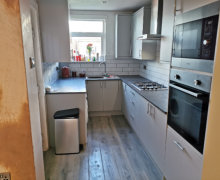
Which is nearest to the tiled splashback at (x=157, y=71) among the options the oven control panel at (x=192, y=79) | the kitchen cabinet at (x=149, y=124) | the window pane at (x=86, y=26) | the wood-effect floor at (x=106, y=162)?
the kitchen cabinet at (x=149, y=124)

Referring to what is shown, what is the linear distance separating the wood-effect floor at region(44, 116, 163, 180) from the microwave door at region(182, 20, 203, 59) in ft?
5.03

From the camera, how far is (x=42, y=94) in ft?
8.52

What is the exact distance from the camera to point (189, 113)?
1.52 meters

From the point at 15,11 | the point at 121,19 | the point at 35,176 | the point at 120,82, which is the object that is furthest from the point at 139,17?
the point at 35,176

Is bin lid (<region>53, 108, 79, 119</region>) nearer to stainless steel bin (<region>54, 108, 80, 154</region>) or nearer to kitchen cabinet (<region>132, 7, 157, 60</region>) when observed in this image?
stainless steel bin (<region>54, 108, 80, 154</region>)

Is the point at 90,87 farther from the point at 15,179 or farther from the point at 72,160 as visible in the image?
the point at 15,179

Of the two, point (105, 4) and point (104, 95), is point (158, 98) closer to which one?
point (104, 95)

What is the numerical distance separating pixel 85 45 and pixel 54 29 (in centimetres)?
160

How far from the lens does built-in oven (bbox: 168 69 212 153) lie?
1316mm

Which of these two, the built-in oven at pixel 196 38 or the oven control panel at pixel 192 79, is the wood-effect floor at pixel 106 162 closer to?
the oven control panel at pixel 192 79

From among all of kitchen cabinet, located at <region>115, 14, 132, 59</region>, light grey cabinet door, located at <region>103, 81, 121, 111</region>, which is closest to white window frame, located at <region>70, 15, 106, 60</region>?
kitchen cabinet, located at <region>115, 14, 132, 59</region>

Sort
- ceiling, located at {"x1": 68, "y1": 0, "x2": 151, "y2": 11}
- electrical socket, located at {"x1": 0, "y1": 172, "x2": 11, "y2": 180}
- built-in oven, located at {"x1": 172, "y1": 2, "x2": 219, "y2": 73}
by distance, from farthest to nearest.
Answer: ceiling, located at {"x1": 68, "y1": 0, "x2": 151, "y2": 11} < built-in oven, located at {"x1": 172, "y1": 2, "x2": 219, "y2": 73} < electrical socket, located at {"x1": 0, "y1": 172, "x2": 11, "y2": 180}

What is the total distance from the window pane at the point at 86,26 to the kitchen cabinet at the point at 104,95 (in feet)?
4.17

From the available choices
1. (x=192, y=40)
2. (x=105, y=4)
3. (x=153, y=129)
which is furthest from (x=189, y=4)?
(x=105, y=4)
